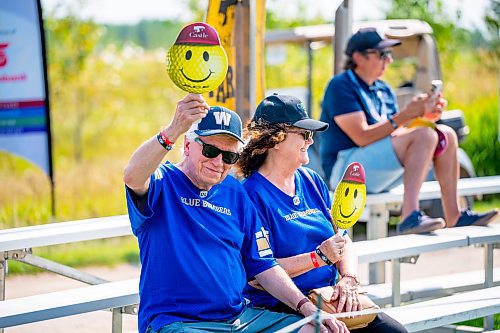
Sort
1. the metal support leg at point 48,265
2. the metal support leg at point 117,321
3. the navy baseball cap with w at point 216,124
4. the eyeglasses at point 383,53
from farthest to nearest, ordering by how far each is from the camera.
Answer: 1. the eyeglasses at point 383,53
2. the metal support leg at point 48,265
3. the metal support leg at point 117,321
4. the navy baseball cap with w at point 216,124

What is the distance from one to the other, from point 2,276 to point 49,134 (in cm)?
329

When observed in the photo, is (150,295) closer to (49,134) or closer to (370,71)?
(370,71)

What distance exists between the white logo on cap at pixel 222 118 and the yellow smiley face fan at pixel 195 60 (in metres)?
0.13

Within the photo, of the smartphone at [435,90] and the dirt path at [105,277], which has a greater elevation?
the smartphone at [435,90]

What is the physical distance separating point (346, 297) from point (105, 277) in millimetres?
3822

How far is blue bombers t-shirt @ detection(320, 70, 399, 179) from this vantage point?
604 centimetres

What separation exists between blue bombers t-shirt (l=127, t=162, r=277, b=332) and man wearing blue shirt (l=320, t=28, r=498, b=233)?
2.41 metres

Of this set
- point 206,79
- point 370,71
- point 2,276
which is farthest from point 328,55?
point 206,79

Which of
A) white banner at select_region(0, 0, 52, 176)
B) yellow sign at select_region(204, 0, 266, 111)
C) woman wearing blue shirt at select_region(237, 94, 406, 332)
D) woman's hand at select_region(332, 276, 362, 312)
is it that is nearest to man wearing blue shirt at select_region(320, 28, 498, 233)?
yellow sign at select_region(204, 0, 266, 111)

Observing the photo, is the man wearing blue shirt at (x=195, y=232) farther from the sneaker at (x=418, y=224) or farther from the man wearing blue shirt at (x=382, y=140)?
the man wearing blue shirt at (x=382, y=140)

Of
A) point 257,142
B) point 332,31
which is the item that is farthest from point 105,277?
point 332,31

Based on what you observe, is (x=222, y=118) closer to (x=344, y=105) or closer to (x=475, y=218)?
(x=344, y=105)

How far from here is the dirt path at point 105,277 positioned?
18.6 ft

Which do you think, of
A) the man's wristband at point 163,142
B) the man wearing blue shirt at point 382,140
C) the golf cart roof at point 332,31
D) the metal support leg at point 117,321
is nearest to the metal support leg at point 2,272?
the metal support leg at point 117,321
